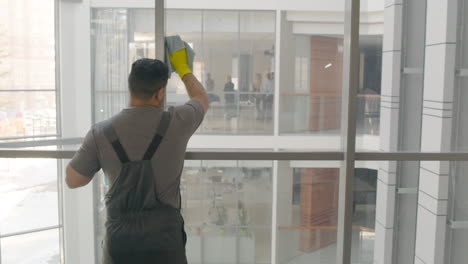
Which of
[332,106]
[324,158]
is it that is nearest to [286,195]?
[332,106]

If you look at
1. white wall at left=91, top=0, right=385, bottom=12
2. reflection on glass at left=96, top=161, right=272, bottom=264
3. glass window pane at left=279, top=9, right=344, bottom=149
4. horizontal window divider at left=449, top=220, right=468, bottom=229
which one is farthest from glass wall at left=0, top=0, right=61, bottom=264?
horizontal window divider at left=449, top=220, right=468, bottom=229

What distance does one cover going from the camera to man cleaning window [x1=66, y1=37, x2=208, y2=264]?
1.42 metres

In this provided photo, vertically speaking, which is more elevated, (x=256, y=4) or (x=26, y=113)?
(x=256, y=4)

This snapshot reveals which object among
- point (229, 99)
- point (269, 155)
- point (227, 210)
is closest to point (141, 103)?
point (269, 155)

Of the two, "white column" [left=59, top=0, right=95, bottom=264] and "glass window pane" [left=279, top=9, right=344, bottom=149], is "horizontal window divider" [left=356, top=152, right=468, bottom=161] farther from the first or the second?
"glass window pane" [left=279, top=9, right=344, bottom=149]

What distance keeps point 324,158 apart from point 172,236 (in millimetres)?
639

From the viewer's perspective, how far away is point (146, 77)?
4.68ft

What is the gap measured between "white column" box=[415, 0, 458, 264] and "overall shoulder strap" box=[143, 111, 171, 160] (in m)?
3.89

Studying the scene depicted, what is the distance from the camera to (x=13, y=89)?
9.28 metres

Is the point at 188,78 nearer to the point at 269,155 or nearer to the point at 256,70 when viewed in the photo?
the point at 269,155

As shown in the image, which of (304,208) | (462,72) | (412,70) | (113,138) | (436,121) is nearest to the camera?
(113,138)

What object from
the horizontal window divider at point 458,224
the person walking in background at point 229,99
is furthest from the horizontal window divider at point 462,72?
the person walking in background at point 229,99

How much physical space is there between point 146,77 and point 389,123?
5.13m

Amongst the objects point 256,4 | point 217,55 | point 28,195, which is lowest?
point 28,195
